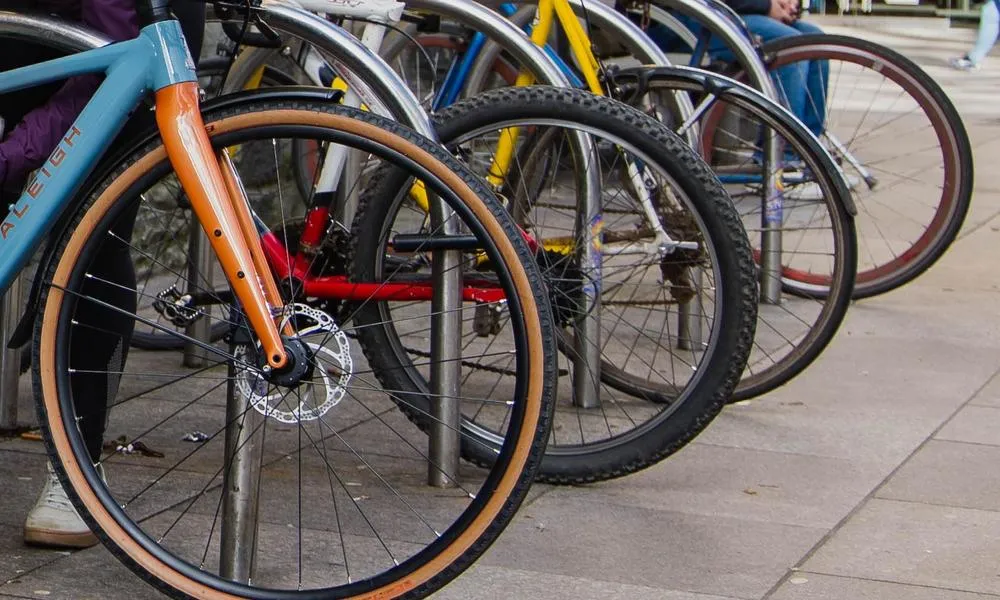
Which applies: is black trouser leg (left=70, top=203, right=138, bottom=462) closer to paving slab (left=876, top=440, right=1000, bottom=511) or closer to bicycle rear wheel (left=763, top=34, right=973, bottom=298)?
paving slab (left=876, top=440, right=1000, bottom=511)

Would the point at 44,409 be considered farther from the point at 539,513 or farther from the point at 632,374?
the point at 632,374

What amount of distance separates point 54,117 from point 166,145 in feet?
1.67

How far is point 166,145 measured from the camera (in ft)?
→ 9.49

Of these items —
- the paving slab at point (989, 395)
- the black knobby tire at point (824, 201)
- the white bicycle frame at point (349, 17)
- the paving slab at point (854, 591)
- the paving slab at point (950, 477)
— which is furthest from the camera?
the paving slab at point (989, 395)

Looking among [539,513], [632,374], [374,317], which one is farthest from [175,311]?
[632,374]

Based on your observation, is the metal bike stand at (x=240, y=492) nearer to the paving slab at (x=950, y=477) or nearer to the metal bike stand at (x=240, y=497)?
the metal bike stand at (x=240, y=497)

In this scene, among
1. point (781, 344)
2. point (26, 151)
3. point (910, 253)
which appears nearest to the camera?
point (26, 151)

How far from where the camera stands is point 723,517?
3941mm

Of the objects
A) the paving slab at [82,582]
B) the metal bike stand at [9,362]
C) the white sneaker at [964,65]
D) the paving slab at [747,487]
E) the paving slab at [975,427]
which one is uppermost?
the white sneaker at [964,65]

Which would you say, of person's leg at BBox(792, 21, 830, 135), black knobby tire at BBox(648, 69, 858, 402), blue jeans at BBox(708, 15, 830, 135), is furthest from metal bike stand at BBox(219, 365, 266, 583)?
person's leg at BBox(792, 21, 830, 135)

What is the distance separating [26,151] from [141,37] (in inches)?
18.0

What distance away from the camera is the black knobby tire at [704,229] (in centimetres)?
389

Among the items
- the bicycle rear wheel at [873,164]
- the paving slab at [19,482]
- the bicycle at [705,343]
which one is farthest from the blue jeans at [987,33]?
the paving slab at [19,482]

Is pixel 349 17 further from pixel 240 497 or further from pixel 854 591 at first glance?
pixel 854 591
